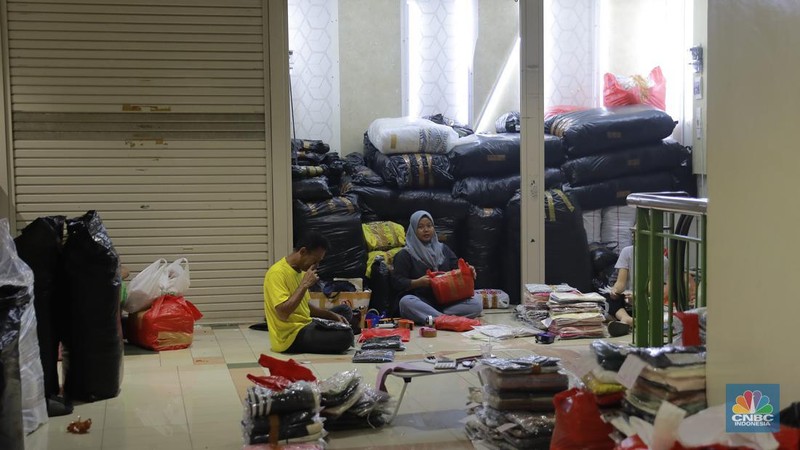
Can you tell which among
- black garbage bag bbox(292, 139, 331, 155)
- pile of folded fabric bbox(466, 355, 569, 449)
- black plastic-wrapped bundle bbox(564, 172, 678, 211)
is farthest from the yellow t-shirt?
black plastic-wrapped bundle bbox(564, 172, 678, 211)

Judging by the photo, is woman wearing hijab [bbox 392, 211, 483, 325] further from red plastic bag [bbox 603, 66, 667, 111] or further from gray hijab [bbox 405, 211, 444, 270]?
red plastic bag [bbox 603, 66, 667, 111]

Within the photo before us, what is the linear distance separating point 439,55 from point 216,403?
504 centimetres

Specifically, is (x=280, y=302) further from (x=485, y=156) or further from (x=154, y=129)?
(x=485, y=156)

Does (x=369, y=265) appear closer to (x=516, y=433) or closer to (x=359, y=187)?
(x=359, y=187)

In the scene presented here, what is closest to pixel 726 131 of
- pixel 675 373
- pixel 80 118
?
pixel 675 373

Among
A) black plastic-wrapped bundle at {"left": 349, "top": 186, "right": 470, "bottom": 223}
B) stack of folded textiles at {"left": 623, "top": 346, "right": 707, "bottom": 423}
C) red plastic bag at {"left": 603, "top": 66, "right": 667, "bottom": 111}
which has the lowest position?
stack of folded textiles at {"left": 623, "top": 346, "right": 707, "bottom": 423}

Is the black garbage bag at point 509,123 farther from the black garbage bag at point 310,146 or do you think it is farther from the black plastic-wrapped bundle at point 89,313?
the black plastic-wrapped bundle at point 89,313

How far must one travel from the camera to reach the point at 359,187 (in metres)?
8.72

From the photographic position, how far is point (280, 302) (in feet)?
21.4

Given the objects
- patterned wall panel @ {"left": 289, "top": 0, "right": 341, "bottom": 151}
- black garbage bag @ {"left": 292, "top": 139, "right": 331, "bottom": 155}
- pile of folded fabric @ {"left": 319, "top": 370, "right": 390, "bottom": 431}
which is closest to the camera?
pile of folded fabric @ {"left": 319, "top": 370, "right": 390, "bottom": 431}

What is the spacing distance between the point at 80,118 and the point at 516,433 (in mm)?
4998

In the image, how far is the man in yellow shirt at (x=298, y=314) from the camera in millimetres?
6535

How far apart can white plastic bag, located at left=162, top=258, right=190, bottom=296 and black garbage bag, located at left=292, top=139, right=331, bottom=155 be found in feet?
5.98

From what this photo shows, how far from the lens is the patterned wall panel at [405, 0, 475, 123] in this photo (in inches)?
365
